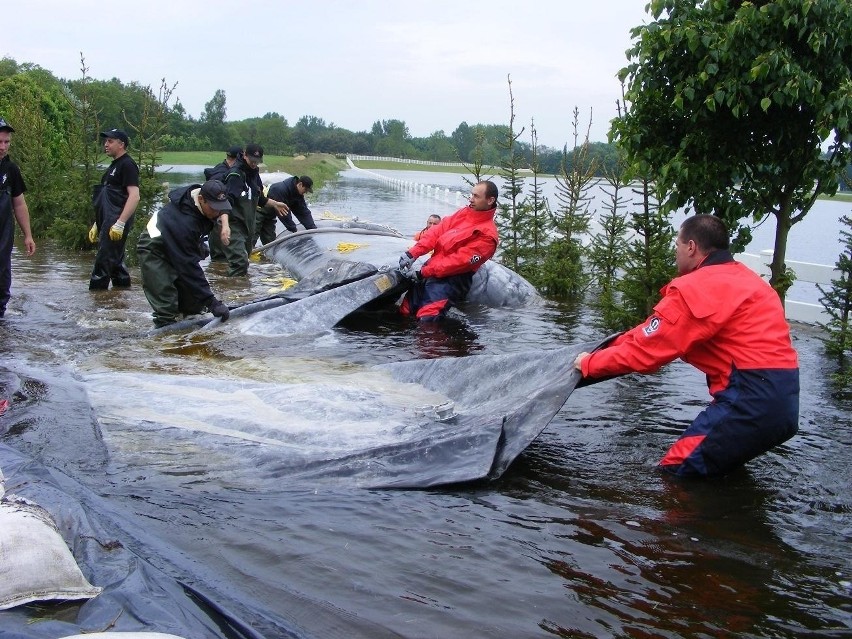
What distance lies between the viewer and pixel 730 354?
4645mm

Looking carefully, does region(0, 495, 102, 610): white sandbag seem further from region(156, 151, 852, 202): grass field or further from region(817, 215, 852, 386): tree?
region(156, 151, 852, 202): grass field

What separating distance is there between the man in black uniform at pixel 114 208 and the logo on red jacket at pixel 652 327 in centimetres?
665

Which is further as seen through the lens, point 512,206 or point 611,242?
point 512,206

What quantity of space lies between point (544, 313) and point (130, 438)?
6498mm

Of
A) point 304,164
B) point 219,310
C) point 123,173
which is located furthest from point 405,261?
point 304,164

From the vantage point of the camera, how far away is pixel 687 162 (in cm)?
782

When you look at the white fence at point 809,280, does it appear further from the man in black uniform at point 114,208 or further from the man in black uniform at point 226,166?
the man in black uniform at point 114,208

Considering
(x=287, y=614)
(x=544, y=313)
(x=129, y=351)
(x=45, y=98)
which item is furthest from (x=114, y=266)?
(x=45, y=98)

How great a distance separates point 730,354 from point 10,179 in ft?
21.9

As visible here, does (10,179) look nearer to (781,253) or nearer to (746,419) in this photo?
(746,419)

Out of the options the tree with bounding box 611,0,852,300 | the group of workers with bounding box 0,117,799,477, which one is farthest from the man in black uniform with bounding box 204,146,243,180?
the tree with bounding box 611,0,852,300

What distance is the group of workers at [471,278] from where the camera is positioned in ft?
15.0

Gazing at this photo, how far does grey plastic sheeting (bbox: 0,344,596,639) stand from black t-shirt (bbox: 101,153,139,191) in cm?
425

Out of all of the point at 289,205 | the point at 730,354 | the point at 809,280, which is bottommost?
the point at 809,280
